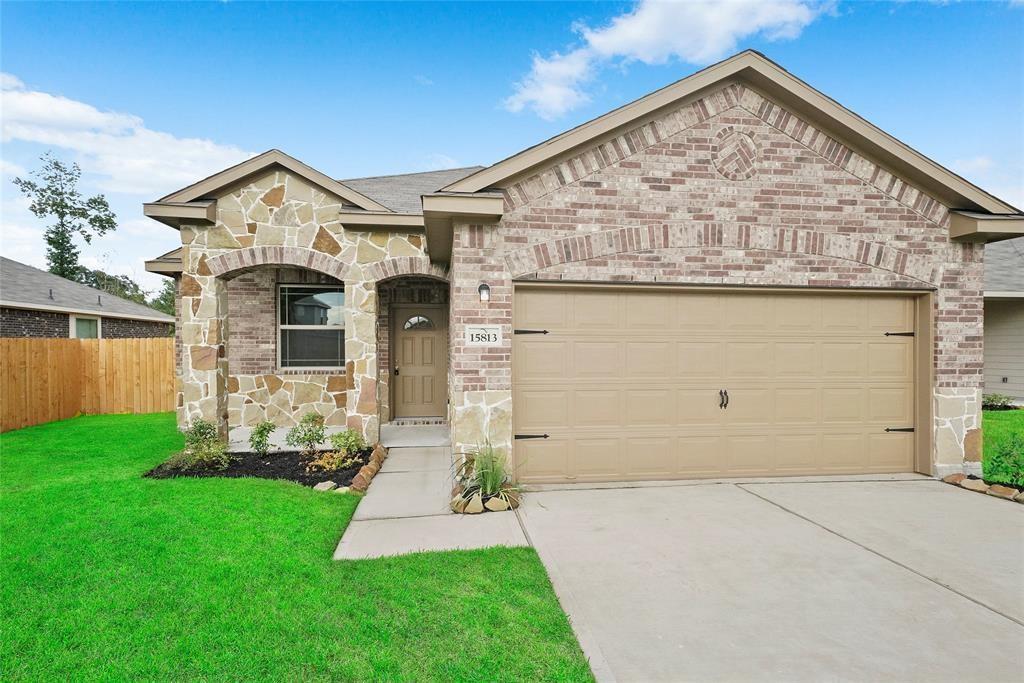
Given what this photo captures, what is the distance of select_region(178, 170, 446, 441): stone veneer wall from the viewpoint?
776 cm

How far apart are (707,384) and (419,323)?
6148mm

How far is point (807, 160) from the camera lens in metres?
5.88

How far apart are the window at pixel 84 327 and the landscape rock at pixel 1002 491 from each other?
2309 centimetres

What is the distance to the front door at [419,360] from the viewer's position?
10078 mm

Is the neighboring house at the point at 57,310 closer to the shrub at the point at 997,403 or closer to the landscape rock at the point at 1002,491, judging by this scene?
the landscape rock at the point at 1002,491

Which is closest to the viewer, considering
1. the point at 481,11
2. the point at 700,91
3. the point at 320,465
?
the point at 700,91

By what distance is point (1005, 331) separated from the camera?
43.4 ft

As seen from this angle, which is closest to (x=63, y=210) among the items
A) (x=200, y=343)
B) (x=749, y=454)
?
(x=200, y=343)

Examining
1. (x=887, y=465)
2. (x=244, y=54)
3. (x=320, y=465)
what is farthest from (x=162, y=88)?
→ (x=887, y=465)

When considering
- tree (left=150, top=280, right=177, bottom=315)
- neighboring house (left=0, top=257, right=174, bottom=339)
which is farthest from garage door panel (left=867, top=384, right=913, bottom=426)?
tree (left=150, top=280, right=177, bottom=315)

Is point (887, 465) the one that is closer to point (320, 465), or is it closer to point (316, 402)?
point (320, 465)

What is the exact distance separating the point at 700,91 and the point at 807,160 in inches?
63.4

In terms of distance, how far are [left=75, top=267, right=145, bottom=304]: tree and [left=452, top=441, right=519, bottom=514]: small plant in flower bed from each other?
41277 mm

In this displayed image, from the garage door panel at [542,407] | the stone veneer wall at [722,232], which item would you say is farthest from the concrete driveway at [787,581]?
the stone veneer wall at [722,232]
